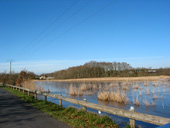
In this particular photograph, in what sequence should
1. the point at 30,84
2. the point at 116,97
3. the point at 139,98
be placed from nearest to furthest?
the point at 116,97
the point at 139,98
the point at 30,84

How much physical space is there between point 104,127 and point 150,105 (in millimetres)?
7359

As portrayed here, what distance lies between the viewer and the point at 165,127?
2.62 m

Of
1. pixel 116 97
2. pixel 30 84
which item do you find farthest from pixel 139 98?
pixel 30 84

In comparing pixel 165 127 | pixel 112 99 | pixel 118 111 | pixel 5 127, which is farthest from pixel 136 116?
pixel 112 99

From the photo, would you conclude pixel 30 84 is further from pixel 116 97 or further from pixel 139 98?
pixel 139 98

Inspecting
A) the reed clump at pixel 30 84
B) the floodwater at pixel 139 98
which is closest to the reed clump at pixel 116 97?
the floodwater at pixel 139 98

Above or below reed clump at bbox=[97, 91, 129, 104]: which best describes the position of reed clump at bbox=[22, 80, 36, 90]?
above

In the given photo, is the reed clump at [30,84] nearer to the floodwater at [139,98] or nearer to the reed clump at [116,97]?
the floodwater at [139,98]

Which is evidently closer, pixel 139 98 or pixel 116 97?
pixel 116 97

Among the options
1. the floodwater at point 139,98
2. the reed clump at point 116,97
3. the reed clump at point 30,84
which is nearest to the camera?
the floodwater at point 139,98

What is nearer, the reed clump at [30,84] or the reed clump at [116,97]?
the reed clump at [116,97]

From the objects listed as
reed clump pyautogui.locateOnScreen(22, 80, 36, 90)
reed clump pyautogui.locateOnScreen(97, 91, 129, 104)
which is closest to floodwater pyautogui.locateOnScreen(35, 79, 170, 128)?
reed clump pyautogui.locateOnScreen(97, 91, 129, 104)

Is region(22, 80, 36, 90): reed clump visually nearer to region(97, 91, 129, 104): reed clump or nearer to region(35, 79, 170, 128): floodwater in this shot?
region(35, 79, 170, 128): floodwater

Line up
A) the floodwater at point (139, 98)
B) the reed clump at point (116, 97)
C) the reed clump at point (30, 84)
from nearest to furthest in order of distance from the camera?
1. the floodwater at point (139, 98)
2. the reed clump at point (116, 97)
3. the reed clump at point (30, 84)
